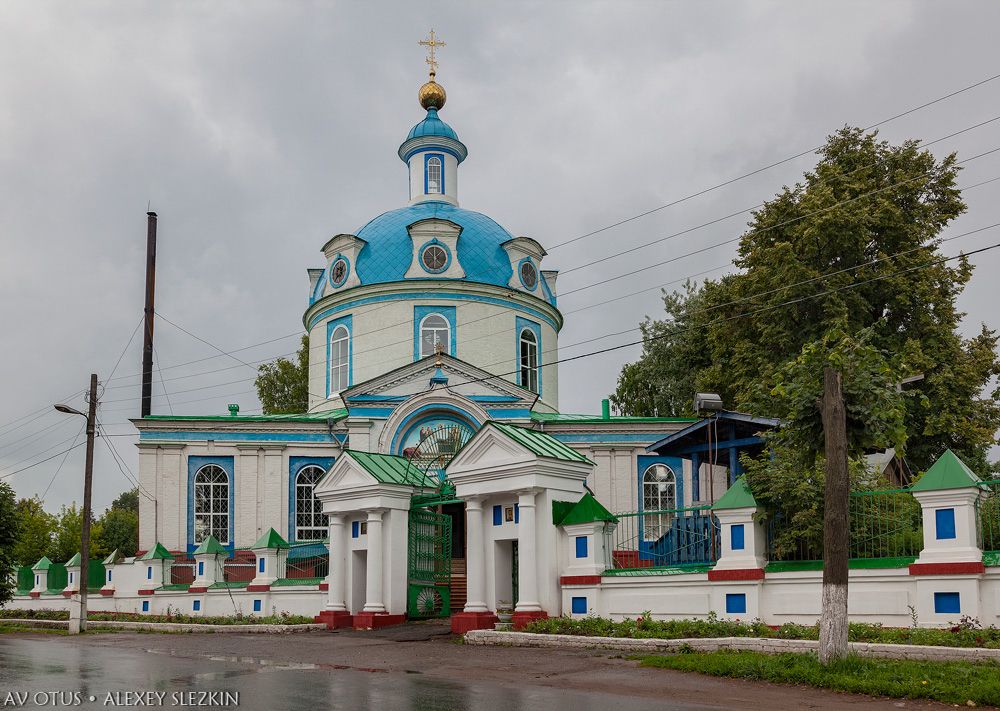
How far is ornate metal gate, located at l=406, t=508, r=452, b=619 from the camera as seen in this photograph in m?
20.8

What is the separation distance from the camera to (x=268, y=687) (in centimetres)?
1105

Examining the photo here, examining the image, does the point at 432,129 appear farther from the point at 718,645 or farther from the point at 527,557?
the point at 718,645

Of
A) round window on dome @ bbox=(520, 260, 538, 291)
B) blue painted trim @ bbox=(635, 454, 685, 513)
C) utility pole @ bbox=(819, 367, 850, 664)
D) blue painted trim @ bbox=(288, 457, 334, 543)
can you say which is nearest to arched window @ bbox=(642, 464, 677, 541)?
blue painted trim @ bbox=(635, 454, 685, 513)

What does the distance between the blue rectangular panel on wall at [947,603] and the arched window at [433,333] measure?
20.6m

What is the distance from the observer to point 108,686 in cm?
1088

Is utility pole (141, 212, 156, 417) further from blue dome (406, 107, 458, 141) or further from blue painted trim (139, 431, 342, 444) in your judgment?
blue dome (406, 107, 458, 141)

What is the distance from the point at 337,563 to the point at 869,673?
1307cm

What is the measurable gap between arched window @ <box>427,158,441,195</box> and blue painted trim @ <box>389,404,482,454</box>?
36.7ft

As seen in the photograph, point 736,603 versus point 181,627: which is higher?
point 736,603

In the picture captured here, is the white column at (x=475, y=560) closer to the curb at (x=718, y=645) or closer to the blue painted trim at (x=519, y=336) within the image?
the curb at (x=718, y=645)

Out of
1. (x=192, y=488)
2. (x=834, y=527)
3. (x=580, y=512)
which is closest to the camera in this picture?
(x=834, y=527)

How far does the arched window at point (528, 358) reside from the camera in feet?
109

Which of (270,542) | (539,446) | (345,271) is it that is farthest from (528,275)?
(539,446)

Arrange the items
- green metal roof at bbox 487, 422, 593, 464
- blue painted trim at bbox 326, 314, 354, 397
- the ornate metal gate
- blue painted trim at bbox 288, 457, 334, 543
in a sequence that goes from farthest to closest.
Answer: blue painted trim at bbox 326, 314, 354, 397, blue painted trim at bbox 288, 457, 334, 543, the ornate metal gate, green metal roof at bbox 487, 422, 593, 464
